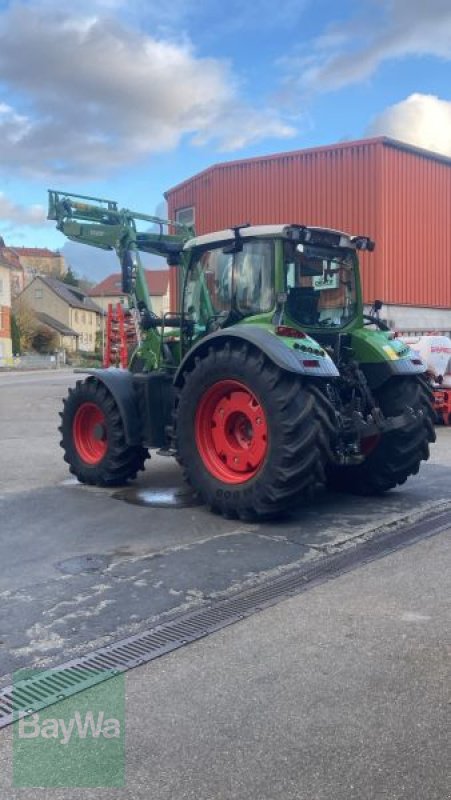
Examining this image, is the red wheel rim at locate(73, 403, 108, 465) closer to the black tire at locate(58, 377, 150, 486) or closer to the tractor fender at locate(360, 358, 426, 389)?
the black tire at locate(58, 377, 150, 486)

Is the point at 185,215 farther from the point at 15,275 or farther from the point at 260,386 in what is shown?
the point at 15,275

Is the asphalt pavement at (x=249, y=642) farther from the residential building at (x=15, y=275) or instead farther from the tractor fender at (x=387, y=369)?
the residential building at (x=15, y=275)

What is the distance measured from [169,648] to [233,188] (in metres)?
16.9

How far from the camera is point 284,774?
280cm

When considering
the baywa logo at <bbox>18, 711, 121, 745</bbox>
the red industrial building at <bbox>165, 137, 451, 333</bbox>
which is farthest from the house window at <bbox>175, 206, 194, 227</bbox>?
the baywa logo at <bbox>18, 711, 121, 745</bbox>

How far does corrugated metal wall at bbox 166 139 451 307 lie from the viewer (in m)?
A: 17.4

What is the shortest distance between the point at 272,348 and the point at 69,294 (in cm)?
7780

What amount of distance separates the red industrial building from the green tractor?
10.1 m

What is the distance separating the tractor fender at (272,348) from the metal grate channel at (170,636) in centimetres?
140

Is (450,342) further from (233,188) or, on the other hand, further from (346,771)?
(346,771)

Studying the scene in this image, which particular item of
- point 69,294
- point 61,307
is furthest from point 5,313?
point 69,294

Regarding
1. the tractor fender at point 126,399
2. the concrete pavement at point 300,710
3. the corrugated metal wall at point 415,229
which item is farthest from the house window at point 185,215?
the concrete pavement at point 300,710

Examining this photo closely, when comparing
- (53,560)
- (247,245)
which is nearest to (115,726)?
(53,560)

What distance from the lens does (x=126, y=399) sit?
308 inches
